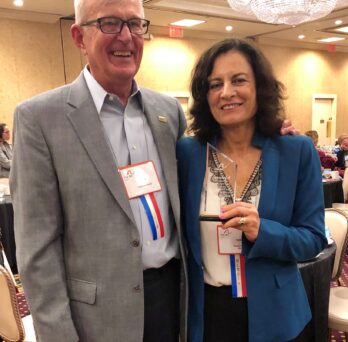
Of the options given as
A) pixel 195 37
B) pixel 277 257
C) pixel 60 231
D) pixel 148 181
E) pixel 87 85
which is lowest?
pixel 277 257

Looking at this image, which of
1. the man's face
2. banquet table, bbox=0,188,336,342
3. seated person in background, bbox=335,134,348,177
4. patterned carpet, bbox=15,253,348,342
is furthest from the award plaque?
seated person in background, bbox=335,134,348,177

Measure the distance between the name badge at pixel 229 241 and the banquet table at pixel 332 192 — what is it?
422cm

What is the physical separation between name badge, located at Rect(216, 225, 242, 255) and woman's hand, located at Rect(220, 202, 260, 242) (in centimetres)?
9

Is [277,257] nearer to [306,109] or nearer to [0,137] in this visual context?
[0,137]

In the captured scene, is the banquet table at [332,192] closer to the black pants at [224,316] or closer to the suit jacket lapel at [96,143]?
the black pants at [224,316]

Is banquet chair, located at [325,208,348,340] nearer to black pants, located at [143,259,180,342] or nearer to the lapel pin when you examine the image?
black pants, located at [143,259,180,342]

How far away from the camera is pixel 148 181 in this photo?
134 centimetres

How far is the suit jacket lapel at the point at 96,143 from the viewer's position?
123 cm

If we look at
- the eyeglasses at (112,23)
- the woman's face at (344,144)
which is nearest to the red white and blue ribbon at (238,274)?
the eyeglasses at (112,23)

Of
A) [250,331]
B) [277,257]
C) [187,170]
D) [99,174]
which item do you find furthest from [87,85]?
[250,331]

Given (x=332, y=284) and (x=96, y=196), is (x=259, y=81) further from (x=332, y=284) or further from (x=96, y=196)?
(x=332, y=284)

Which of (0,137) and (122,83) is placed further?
(0,137)

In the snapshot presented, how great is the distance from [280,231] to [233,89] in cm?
51

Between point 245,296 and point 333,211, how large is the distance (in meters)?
1.66
